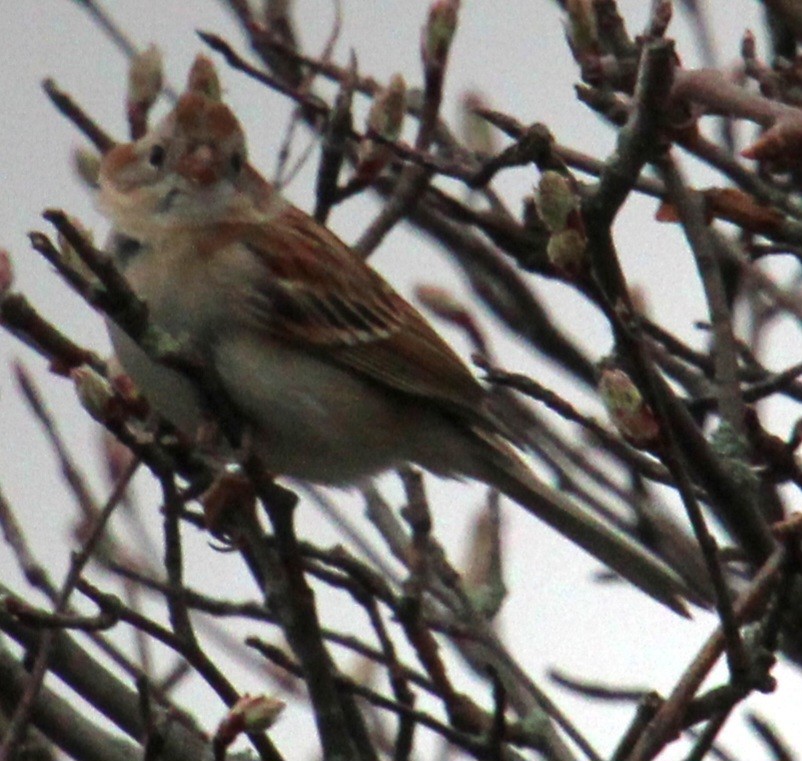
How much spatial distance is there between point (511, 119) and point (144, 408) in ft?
3.64

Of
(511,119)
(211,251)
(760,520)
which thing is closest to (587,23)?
(511,119)

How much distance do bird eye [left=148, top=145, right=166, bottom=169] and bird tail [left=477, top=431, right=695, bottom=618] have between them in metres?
1.03

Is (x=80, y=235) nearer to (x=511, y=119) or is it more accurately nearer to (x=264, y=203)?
(x=511, y=119)

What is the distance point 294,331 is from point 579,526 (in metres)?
0.84

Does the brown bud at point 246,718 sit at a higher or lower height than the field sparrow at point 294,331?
lower

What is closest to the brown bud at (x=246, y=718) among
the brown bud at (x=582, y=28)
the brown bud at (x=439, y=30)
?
the brown bud at (x=582, y=28)

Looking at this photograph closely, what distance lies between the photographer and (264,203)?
4.36 meters

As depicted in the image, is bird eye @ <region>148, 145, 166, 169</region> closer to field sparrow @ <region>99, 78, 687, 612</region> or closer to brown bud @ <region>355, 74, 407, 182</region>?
field sparrow @ <region>99, 78, 687, 612</region>

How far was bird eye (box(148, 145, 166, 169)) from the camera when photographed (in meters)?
4.10

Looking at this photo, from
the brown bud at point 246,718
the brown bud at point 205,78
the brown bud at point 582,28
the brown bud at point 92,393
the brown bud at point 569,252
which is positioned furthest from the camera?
the brown bud at point 205,78

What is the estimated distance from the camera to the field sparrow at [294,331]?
379cm

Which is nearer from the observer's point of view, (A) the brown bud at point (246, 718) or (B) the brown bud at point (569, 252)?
(B) the brown bud at point (569, 252)

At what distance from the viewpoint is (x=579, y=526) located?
162 inches

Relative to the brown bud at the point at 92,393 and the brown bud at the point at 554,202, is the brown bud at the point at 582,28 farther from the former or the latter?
the brown bud at the point at 92,393
